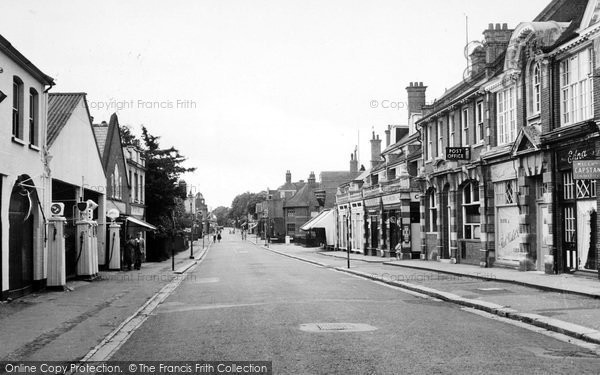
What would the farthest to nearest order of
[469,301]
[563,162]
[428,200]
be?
[428,200], [563,162], [469,301]

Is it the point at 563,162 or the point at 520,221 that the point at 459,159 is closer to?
the point at 520,221

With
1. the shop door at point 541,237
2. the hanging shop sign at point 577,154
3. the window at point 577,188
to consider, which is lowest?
the shop door at point 541,237


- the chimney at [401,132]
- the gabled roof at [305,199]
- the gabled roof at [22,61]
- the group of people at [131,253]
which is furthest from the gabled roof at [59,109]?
the gabled roof at [305,199]

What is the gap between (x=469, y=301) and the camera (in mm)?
15086

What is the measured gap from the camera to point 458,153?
96.4 ft

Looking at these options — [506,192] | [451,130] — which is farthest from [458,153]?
[506,192]

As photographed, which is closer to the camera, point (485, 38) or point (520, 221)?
point (520, 221)

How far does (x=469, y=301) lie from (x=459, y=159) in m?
15.5

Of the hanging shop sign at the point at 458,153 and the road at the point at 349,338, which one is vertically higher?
the hanging shop sign at the point at 458,153

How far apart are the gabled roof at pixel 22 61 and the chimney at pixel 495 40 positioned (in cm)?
1875

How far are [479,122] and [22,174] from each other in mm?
19783

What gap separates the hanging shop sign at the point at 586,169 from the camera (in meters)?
17.7

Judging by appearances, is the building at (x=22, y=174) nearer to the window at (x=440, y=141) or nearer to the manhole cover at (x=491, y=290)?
the manhole cover at (x=491, y=290)

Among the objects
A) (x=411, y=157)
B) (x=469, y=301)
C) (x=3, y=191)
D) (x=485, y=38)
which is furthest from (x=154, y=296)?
(x=411, y=157)
